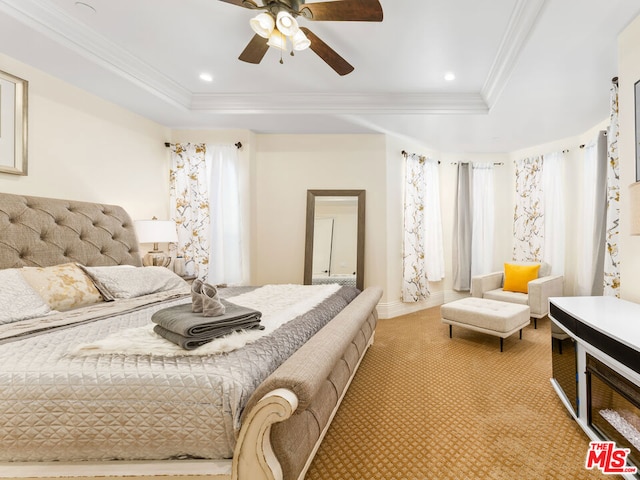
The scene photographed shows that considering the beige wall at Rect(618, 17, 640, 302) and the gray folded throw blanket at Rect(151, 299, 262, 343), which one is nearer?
the gray folded throw blanket at Rect(151, 299, 262, 343)

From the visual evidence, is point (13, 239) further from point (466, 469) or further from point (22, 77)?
point (466, 469)

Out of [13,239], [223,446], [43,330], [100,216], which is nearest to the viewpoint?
[223,446]

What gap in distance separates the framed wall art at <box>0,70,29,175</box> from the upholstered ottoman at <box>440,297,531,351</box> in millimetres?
3841

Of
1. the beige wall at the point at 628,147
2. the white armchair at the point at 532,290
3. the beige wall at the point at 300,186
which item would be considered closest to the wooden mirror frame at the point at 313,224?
the beige wall at the point at 300,186

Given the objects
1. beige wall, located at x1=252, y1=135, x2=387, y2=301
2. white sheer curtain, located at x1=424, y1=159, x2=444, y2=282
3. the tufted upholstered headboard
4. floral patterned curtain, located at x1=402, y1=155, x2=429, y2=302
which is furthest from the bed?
white sheer curtain, located at x1=424, y1=159, x2=444, y2=282

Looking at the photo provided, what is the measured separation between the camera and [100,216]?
8.51ft

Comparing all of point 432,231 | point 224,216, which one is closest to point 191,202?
point 224,216

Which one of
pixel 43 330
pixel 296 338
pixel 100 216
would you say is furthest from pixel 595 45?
pixel 100 216

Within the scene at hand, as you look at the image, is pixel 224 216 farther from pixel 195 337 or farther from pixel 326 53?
pixel 195 337

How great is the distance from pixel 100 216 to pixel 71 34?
132 cm

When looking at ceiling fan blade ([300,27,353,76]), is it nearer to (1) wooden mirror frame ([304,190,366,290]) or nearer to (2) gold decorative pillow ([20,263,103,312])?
(1) wooden mirror frame ([304,190,366,290])

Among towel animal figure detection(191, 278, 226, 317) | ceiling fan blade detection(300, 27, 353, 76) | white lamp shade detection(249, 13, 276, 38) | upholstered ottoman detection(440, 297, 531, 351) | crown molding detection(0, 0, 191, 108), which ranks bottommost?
upholstered ottoman detection(440, 297, 531, 351)

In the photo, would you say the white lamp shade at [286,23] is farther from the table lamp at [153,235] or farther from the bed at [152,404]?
the table lamp at [153,235]

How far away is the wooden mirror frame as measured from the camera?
3859mm
